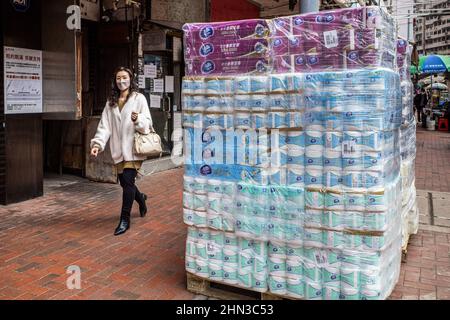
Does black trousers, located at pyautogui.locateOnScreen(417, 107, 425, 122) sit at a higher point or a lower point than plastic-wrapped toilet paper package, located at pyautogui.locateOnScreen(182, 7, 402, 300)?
higher

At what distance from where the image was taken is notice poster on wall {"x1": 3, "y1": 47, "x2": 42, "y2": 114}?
21.2ft

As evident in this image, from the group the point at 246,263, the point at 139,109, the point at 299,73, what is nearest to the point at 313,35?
the point at 299,73

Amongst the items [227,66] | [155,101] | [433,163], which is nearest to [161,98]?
[155,101]

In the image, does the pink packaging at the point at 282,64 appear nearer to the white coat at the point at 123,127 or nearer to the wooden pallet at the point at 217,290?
the wooden pallet at the point at 217,290

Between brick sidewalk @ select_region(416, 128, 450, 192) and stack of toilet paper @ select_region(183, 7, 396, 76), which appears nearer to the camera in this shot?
stack of toilet paper @ select_region(183, 7, 396, 76)

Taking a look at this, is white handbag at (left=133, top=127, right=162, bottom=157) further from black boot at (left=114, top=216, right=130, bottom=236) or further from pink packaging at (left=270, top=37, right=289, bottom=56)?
pink packaging at (left=270, top=37, right=289, bottom=56)

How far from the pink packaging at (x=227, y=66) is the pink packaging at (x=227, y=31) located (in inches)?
6.3

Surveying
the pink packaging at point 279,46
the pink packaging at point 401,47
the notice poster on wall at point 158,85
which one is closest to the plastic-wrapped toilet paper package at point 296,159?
the pink packaging at point 279,46

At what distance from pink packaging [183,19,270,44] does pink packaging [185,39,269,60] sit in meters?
0.04

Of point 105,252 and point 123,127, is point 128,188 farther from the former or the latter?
point 105,252

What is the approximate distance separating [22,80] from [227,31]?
4.34m

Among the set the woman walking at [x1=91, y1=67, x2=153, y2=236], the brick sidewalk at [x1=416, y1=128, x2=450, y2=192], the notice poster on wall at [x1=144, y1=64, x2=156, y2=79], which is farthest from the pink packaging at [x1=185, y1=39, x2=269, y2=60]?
the brick sidewalk at [x1=416, y1=128, x2=450, y2=192]

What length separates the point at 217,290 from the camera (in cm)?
372

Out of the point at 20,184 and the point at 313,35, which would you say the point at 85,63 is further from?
the point at 313,35
